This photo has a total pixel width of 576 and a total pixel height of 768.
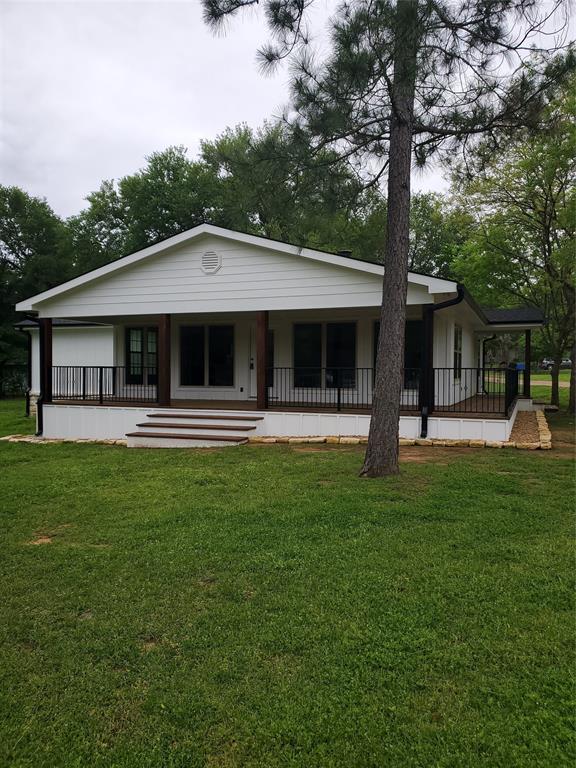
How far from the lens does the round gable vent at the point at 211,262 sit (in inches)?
406

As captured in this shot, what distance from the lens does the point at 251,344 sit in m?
12.7

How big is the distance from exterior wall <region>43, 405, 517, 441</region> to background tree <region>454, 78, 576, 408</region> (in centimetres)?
656

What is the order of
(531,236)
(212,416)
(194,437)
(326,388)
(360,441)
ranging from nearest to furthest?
1. (360,441)
2. (194,437)
3. (212,416)
4. (326,388)
5. (531,236)

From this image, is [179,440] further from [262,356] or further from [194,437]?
[262,356]

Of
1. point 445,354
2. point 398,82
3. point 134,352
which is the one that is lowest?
point 445,354

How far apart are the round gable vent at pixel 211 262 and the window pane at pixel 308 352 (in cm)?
259

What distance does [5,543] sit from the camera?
4.21 m

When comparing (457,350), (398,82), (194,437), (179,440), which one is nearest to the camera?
(398,82)

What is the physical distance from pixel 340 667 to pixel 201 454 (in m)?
6.13

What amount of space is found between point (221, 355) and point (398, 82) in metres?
8.37

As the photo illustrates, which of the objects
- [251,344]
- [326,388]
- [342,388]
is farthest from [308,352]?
[251,344]

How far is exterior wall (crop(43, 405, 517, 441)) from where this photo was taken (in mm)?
8977

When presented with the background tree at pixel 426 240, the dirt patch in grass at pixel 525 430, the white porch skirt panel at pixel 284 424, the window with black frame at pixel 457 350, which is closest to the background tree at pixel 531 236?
the dirt patch in grass at pixel 525 430

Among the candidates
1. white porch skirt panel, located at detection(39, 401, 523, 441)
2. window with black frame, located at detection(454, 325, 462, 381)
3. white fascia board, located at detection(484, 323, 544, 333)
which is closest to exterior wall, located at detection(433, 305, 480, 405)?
window with black frame, located at detection(454, 325, 462, 381)
